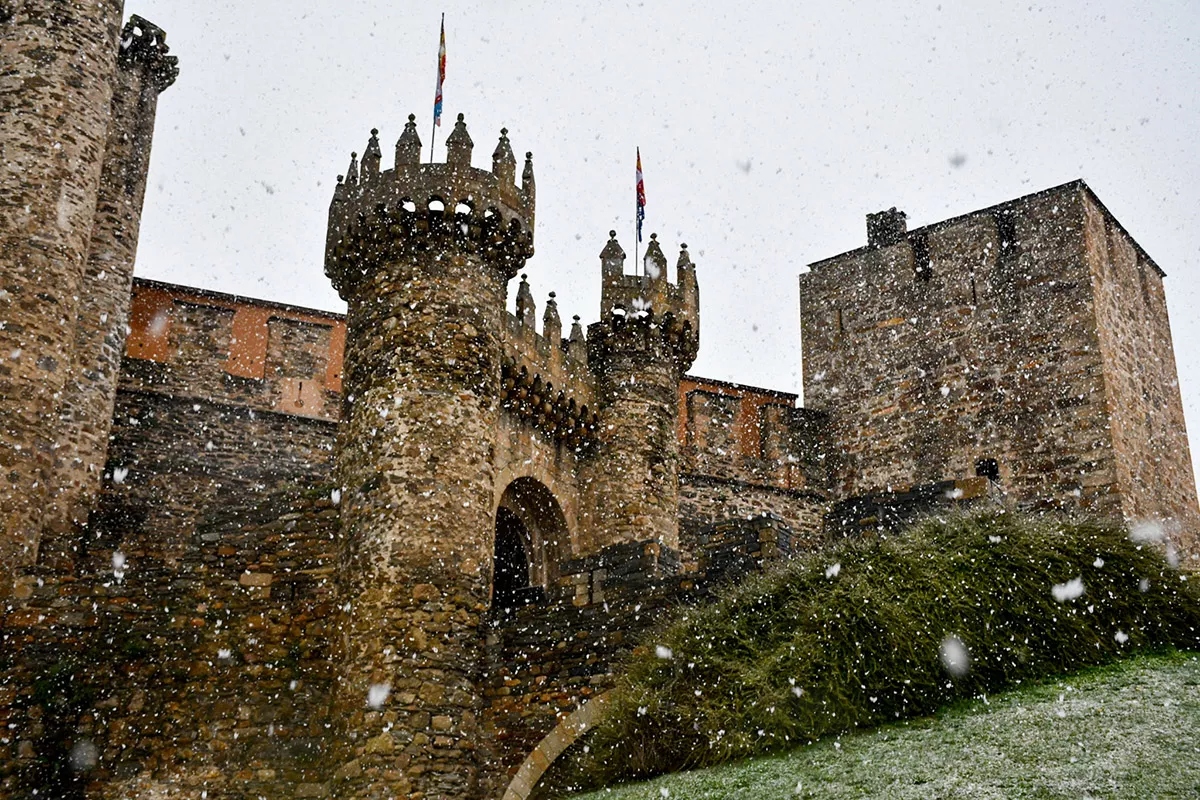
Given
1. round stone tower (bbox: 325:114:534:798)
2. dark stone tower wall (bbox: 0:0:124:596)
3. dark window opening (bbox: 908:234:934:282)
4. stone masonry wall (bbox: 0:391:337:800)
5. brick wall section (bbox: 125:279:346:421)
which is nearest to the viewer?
round stone tower (bbox: 325:114:534:798)

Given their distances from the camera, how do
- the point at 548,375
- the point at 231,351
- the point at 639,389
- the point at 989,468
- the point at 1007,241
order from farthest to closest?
the point at 1007,241
the point at 231,351
the point at 989,468
the point at 639,389
the point at 548,375

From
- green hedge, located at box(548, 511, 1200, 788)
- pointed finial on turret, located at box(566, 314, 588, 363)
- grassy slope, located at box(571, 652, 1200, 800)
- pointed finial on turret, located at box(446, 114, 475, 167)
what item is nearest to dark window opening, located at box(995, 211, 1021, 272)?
pointed finial on turret, located at box(566, 314, 588, 363)

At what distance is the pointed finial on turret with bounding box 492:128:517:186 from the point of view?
565 inches

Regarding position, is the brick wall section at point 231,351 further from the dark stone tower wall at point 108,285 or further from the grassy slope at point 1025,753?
the grassy slope at point 1025,753

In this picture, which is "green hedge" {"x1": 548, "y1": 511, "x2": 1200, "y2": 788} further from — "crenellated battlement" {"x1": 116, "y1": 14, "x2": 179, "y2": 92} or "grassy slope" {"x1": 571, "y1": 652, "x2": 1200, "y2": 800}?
"crenellated battlement" {"x1": 116, "y1": 14, "x2": 179, "y2": 92}

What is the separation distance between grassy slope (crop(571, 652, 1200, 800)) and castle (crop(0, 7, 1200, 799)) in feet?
8.91

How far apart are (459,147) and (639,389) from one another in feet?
13.8

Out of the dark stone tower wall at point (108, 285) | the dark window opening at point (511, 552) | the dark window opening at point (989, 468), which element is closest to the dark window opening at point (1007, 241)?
the dark window opening at point (989, 468)

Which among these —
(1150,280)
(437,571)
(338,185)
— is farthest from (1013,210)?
(437,571)

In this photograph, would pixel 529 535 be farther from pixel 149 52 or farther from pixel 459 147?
pixel 149 52

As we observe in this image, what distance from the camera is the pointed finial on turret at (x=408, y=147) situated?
1415 cm

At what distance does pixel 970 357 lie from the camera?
20750 millimetres

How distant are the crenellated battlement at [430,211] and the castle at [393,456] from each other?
0.13 feet

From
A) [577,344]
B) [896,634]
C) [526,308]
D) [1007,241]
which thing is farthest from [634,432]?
[1007,241]
